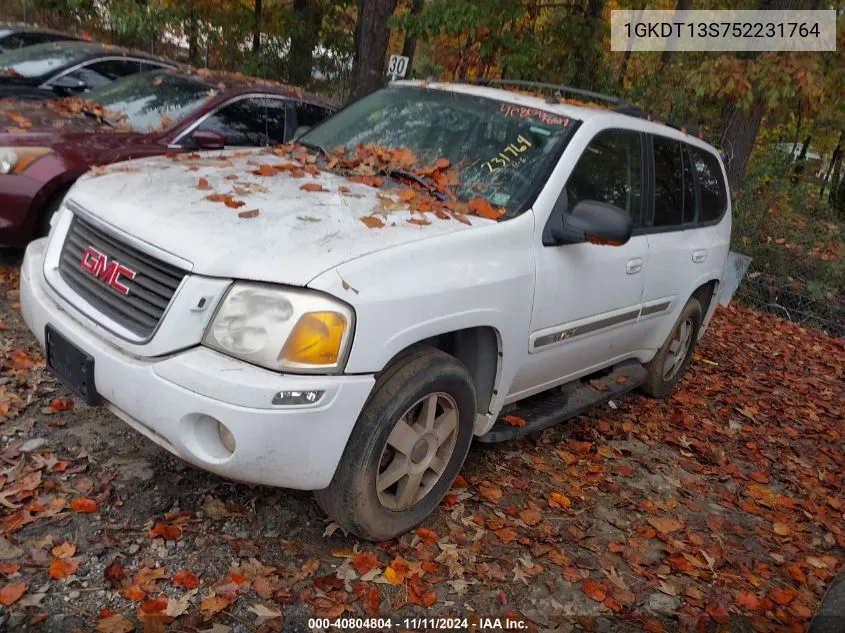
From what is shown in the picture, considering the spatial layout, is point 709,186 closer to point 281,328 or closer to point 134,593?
point 281,328

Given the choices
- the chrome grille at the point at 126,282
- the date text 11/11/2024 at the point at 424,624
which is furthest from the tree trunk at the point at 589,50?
the date text 11/11/2024 at the point at 424,624

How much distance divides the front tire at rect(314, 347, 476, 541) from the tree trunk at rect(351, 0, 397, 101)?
8613 mm

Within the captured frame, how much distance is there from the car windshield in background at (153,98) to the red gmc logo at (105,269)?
3.13 meters

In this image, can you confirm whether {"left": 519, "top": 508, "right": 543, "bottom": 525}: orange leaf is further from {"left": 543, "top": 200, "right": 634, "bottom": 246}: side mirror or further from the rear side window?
the rear side window

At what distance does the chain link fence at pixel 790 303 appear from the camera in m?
9.99

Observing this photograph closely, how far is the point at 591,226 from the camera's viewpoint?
3.45 meters

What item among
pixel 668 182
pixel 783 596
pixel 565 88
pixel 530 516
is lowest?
pixel 783 596

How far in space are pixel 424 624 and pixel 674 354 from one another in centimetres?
351

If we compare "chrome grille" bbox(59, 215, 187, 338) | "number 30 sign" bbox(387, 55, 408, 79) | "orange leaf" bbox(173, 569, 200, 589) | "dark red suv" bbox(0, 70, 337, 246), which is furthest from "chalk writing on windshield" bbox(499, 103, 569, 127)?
"number 30 sign" bbox(387, 55, 408, 79)

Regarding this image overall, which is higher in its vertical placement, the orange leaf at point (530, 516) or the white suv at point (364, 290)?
the white suv at point (364, 290)

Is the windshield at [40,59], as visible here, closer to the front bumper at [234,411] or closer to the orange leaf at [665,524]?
the front bumper at [234,411]

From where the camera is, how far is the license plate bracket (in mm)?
2842

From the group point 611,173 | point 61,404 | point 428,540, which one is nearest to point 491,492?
point 428,540

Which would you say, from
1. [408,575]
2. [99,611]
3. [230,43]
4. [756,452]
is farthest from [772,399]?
[230,43]
